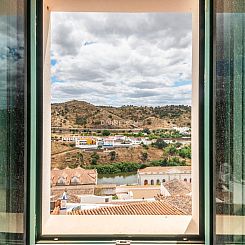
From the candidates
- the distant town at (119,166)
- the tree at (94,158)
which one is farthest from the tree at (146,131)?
the tree at (94,158)

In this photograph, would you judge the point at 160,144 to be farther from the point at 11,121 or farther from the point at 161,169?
the point at 11,121

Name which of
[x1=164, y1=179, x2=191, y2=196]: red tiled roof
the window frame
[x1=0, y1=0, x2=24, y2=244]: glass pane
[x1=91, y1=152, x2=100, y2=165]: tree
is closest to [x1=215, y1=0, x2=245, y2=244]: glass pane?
the window frame

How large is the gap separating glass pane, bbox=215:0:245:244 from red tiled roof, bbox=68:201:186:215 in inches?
16.9

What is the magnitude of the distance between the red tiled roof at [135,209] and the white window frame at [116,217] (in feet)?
0.10

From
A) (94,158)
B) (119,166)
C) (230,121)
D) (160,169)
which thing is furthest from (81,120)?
(230,121)

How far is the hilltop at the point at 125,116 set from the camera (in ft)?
7.48

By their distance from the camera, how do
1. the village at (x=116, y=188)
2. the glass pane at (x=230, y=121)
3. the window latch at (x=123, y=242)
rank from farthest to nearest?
the village at (x=116, y=188)
the window latch at (x=123, y=242)
the glass pane at (x=230, y=121)

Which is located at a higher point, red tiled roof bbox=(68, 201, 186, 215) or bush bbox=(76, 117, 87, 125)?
bush bbox=(76, 117, 87, 125)

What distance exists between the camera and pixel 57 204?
7.48 feet

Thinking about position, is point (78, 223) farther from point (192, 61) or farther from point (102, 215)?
point (192, 61)

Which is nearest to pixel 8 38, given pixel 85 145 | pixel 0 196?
pixel 0 196

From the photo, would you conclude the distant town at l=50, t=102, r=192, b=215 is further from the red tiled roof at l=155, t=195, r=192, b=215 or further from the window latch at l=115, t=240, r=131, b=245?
the window latch at l=115, t=240, r=131, b=245

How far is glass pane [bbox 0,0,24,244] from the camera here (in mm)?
1569

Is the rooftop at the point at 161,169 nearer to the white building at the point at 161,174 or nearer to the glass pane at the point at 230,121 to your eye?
the white building at the point at 161,174
